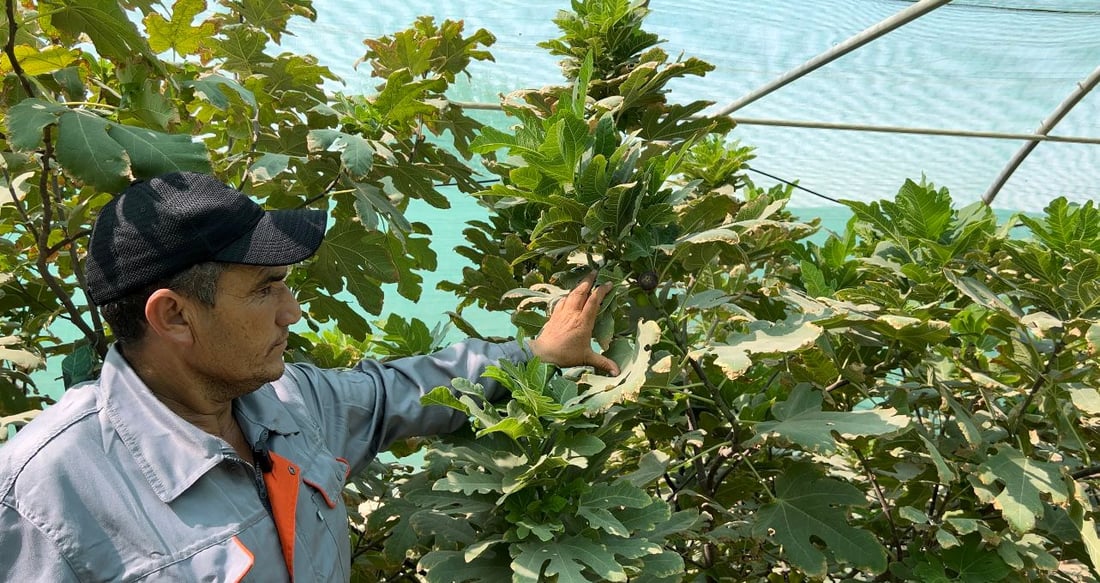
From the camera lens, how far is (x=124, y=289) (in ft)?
4.32

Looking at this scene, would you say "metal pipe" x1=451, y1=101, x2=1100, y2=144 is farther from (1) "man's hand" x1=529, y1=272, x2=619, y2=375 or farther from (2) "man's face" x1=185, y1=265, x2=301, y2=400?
(2) "man's face" x1=185, y1=265, x2=301, y2=400

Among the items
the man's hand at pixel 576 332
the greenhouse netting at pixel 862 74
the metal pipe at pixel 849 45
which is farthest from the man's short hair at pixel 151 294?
the greenhouse netting at pixel 862 74

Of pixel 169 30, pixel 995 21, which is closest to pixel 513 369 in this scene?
pixel 169 30

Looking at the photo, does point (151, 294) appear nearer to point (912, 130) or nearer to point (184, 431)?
point (184, 431)

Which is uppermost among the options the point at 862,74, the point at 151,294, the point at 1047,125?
the point at 151,294

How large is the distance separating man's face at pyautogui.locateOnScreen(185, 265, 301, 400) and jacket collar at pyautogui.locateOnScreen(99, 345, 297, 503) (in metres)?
0.09

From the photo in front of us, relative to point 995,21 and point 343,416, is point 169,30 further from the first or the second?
point 995,21

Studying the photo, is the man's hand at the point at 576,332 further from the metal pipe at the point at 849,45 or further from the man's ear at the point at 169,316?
the metal pipe at the point at 849,45

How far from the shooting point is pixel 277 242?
4.55ft

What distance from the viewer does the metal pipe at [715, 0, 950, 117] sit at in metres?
3.91

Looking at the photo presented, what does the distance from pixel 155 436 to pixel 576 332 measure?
28.2 inches

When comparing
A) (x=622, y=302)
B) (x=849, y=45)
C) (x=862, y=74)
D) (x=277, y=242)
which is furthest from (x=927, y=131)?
(x=277, y=242)

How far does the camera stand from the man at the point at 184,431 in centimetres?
119

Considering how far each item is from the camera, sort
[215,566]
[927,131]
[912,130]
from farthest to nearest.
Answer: [927,131]
[912,130]
[215,566]
